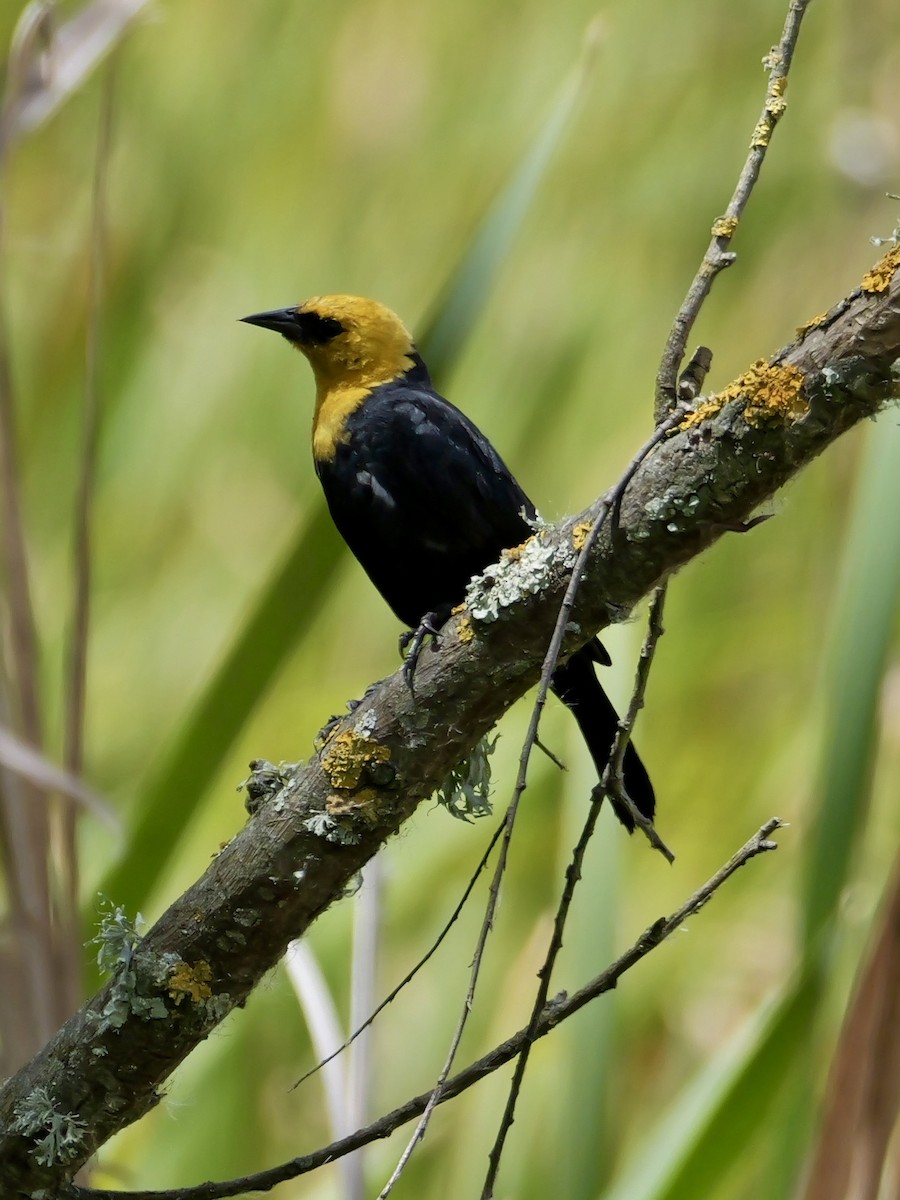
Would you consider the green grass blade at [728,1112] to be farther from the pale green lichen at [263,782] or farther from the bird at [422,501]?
the pale green lichen at [263,782]

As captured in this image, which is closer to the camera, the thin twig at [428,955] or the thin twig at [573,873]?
the thin twig at [573,873]

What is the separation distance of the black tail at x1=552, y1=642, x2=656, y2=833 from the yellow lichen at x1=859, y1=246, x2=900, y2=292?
76 centimetres

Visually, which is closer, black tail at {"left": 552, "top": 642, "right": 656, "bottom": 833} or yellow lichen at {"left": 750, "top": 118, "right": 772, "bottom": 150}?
yellow lichen at {"left": 750, "top": 118, "right": 772, "bottom": 150}

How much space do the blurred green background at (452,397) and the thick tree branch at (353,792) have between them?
0.74 metres

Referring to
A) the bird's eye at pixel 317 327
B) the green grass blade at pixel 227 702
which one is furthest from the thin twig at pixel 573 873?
the bird's eye at pixel 317 327

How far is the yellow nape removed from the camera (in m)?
2.16

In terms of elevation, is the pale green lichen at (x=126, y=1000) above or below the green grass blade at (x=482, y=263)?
below

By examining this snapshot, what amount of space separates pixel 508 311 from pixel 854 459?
1076mm

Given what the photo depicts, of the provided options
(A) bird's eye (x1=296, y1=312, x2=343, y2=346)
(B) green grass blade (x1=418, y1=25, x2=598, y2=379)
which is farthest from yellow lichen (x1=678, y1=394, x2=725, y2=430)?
(A) bird's eye (x1=296, y1=312, x2=343, y2=346)

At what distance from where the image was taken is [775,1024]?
140 centimetres

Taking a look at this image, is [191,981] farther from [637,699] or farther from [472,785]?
[637,699]

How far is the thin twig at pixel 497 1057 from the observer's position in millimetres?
1040

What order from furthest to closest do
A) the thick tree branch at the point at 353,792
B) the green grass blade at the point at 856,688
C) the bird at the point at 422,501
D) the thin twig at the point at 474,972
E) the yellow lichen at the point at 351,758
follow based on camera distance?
1. the bird at the point at 422,501
2. the green grass blade at the point at 856,688
3. the yellow lichen at the point at 351,758
4. the thick tree branch at the point at 353,792
5. the thin twig at the point at 474,972

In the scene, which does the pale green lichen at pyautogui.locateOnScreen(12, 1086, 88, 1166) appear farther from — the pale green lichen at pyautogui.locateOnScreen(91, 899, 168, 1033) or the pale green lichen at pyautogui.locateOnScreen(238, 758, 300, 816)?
the pale green lichen at pyautogui.locateOnScreen(238, 758, 300, 816)
